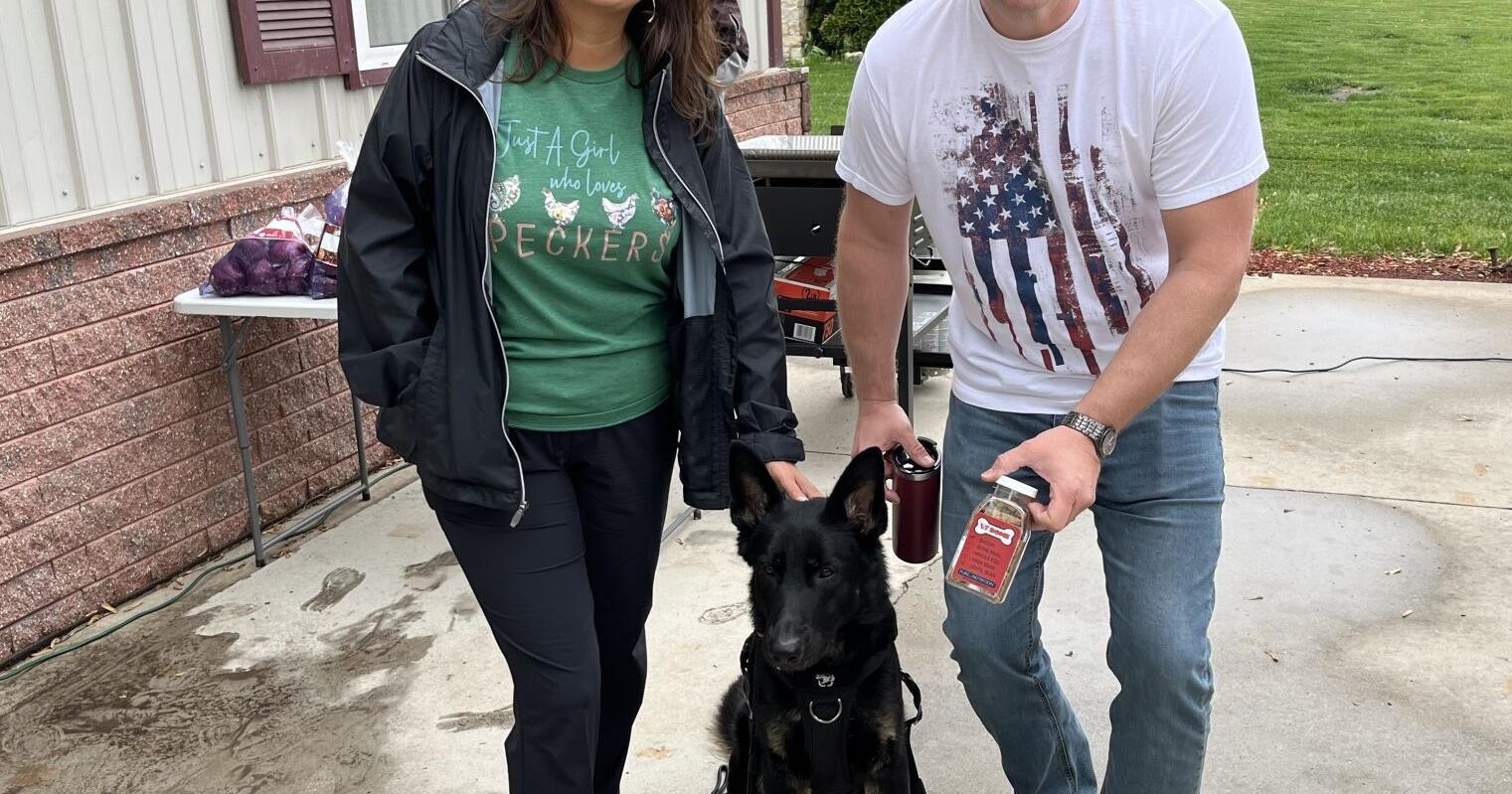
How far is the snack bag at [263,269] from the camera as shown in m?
4.53

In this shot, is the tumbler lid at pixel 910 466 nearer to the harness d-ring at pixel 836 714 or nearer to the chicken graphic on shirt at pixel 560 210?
the harness d-ring at pixel 836 714

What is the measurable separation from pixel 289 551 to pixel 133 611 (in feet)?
2.02

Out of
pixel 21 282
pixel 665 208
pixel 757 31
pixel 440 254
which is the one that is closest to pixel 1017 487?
pixel 665 208

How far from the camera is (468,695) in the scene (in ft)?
13.1

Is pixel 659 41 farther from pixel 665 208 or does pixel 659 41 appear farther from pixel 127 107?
pixel 127 107

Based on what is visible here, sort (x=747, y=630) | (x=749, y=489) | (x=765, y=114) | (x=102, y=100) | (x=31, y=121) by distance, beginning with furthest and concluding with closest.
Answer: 1. (x=765, y=114)
2. (x=102, y=100)
3. (x=747, y=630)
4. (x=31, y=121)
5. (x=749, y=489)

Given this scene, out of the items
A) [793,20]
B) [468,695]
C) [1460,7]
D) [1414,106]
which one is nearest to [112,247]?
[468,695]

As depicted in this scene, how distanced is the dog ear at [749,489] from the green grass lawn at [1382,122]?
8.00 metres

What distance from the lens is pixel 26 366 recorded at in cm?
417

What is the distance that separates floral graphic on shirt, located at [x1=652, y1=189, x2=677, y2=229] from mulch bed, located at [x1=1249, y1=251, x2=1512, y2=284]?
733 cm

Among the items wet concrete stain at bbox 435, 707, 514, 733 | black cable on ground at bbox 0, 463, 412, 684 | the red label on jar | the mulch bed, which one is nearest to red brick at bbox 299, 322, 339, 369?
black cable on ground at bbox 0, 463, 412, 684

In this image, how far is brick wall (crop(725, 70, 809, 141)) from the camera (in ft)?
27.8

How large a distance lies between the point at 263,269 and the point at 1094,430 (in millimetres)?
3151

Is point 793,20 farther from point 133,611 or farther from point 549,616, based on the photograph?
point 549,616
